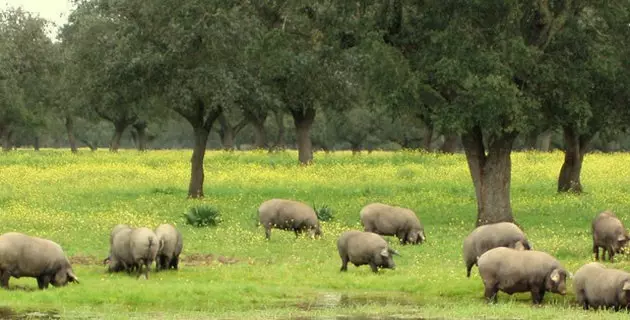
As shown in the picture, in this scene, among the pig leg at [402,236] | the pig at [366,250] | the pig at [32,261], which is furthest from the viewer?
the pig leg at [402,236]

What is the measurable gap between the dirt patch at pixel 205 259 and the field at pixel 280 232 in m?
0.06

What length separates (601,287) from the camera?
20.7 metres

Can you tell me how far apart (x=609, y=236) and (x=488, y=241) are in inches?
168

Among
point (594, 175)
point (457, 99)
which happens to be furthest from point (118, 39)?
point (594, 175)

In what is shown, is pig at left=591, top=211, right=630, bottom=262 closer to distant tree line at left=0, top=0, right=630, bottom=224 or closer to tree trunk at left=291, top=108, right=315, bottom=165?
distant tree line at left=0, top=0, right=630, bottom=224

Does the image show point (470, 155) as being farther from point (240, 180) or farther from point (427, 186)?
point (240, 180)

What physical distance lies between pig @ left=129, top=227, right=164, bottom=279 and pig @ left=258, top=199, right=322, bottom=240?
24.7 feet

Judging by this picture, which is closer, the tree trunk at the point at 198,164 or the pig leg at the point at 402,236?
the pig leg at the point at 402,236

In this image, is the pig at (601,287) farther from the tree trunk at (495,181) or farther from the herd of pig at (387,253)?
the tree trunk at (495,181)

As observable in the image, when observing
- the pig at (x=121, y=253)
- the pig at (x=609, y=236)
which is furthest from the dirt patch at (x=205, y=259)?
the pig at (x=609, y=236)

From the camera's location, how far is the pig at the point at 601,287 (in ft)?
67.1

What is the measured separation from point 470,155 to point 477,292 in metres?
14.4

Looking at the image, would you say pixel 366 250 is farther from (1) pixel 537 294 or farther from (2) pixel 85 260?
(2) pixel 85 260

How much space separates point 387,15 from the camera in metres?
35.7
